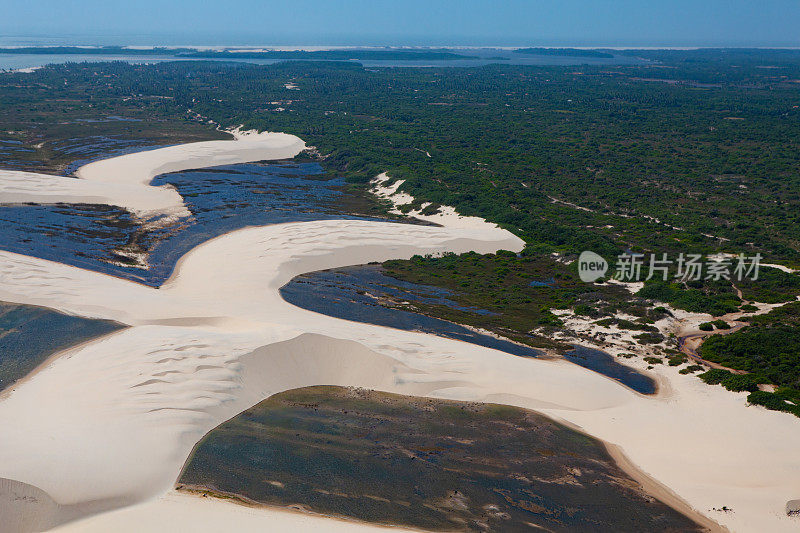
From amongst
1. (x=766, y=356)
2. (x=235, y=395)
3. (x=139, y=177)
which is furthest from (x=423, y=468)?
(x=139, y=177)

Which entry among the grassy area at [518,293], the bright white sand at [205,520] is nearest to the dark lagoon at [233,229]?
the grassy area at [518,293]

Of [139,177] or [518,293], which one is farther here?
[139,177]

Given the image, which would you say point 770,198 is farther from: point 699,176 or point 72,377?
point 72,377

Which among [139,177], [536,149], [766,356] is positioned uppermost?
[536,149]

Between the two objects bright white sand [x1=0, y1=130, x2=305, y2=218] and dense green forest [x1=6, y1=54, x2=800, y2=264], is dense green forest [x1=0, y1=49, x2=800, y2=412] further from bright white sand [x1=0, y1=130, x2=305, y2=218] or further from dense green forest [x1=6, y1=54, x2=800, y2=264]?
bright white sand [x1=0, y1=130, x2=305, y2=218]

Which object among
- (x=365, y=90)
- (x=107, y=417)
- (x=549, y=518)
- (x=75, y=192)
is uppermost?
(x=365, y=90)

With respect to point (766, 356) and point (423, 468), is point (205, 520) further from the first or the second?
point (766, 356)

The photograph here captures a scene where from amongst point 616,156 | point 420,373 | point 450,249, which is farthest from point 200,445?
point 616,156
